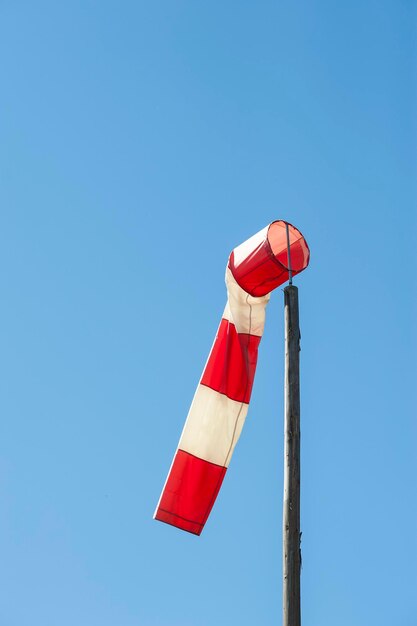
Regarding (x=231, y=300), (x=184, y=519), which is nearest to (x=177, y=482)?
(x=184, y=519)

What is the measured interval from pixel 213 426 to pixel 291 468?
1.21m

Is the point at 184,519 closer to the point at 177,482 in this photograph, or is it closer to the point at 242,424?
the point at 177,482

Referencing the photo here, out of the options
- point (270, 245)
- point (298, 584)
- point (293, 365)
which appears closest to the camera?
point (298, 584)

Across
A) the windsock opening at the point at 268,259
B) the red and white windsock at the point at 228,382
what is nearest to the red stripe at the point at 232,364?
the red and white windsock at the point at 228,382

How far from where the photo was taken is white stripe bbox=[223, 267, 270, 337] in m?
9.14

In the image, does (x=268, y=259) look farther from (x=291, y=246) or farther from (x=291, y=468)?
(x=291, y=468)

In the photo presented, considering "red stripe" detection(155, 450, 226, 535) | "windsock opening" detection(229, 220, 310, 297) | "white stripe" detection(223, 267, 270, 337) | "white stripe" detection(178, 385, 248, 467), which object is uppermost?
"windsock opening" detection(229, 220, 310, 297)

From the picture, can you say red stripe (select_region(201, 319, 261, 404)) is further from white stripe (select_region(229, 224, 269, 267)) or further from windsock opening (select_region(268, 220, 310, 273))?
windsock opening (select_region(268, 220, 310, 273))

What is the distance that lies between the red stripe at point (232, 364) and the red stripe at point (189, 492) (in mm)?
729

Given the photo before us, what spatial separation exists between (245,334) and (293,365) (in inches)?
37.3

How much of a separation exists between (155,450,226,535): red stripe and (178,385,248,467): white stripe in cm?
10

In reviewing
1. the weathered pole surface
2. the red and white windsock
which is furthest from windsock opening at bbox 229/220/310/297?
the weathered pole surface

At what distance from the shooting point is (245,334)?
9125mm

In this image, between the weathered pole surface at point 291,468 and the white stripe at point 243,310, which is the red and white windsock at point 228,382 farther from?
the weathered pole surface at point 291,468
